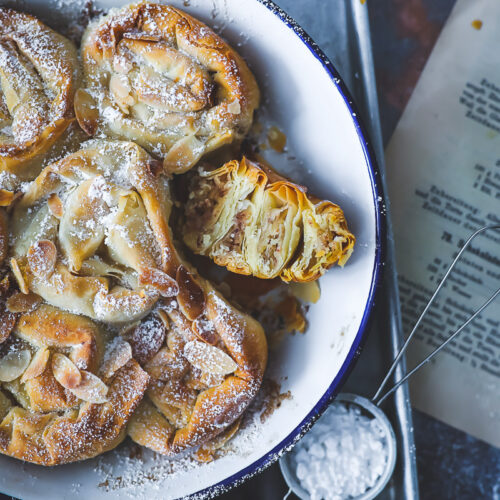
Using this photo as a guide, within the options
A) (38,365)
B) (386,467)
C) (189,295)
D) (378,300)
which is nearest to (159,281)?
(189,295)

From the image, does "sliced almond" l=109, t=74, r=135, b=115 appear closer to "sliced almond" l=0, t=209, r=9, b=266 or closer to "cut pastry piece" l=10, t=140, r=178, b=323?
"cut pastry piece" l=10, t=140, r=178, b=323

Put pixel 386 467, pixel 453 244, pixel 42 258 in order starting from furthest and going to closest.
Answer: pixel 453 244 → pixel 386 467 → pixel 42 258

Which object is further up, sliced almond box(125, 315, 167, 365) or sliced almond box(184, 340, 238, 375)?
sliced almond box(184, 340, 238, 375)

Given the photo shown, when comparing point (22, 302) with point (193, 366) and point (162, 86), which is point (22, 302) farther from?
point (162, 86)

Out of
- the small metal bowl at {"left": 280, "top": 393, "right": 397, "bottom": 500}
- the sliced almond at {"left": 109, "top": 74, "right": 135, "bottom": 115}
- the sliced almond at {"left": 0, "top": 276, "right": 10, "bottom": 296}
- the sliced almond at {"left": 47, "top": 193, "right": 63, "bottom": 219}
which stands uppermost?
the sliced almond at {"left": 109, "top": 74, "right": 135, "bottom": 115}

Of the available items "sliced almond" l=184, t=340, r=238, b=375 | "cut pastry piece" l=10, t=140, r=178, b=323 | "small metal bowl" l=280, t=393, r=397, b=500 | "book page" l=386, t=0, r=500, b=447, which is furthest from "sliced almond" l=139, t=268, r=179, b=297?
"book page" l=386, t=0, r=500, b=447

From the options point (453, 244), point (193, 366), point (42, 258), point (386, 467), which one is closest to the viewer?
point (42, 258)

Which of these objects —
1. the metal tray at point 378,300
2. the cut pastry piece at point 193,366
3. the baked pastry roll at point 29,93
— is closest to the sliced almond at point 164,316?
the cut pastry piece at point 193,366
